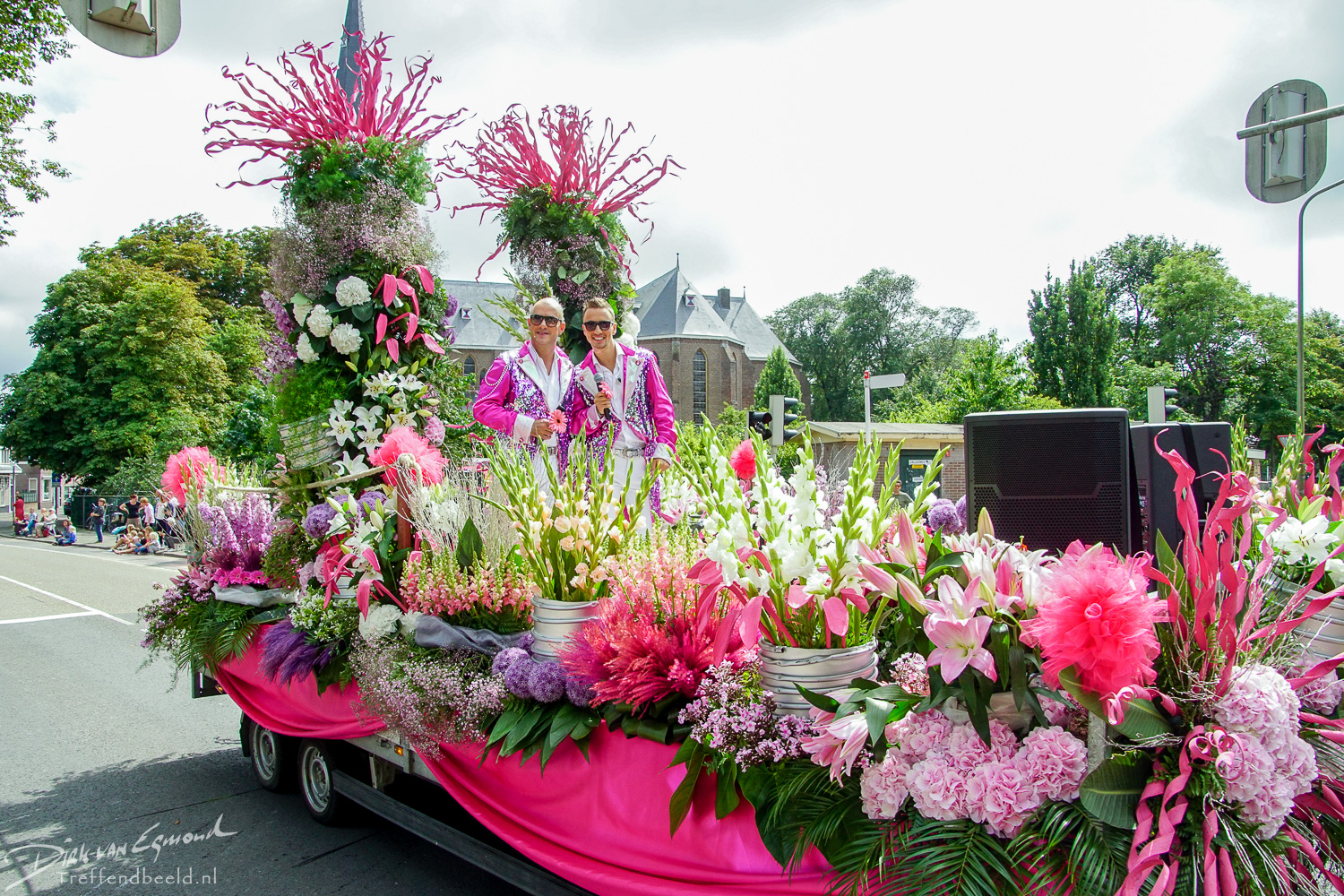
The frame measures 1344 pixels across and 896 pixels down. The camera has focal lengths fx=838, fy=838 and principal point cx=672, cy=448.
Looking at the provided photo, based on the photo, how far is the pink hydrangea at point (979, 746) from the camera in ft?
5.04

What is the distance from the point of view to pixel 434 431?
496 cm

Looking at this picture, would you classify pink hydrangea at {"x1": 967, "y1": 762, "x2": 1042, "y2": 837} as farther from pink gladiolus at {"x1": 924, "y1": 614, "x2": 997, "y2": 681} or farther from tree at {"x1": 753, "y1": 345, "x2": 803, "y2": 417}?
tree at {"x1": 753, "y1": 345, "x2": 803, "y2": 417}

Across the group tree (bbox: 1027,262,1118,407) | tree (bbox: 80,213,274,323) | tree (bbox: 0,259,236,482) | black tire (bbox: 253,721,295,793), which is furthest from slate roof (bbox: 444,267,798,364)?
black tire (bbox: 253,721,295,793)

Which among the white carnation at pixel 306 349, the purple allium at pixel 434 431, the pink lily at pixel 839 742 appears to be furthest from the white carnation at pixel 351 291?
the pink lily at pixel 839 742

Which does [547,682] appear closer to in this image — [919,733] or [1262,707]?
[919,733]

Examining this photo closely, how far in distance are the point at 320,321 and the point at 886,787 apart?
4037 mm

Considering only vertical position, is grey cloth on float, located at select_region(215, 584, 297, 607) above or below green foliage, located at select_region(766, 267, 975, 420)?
below

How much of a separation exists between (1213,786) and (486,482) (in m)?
2.55

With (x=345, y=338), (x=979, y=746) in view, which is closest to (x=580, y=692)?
(x=979, y=746)

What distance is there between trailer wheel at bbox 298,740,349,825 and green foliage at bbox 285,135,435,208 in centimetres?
290

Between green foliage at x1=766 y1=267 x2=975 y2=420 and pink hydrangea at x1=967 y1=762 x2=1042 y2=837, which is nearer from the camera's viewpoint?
pink hydrangea at x1=967 y1=762 x2=1042 y2=837

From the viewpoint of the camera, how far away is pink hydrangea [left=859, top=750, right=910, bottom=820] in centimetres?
160

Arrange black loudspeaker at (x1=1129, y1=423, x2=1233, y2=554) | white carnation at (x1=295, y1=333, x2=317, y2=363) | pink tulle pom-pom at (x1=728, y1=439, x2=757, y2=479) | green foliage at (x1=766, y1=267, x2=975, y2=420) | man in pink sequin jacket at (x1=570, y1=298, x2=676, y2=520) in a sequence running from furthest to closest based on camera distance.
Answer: green foliage at (x1=766, y1=267, x2=975, y2=420)
white carnation at (x1=295, y1=333, x2=317, y2=363)
man in pink sequin jacket at (x1=570, y1=298, x2=676, y2=520)
black loudspeaker at (x1=1129, y1=423, x2=1233, y2=554)
pink tulle pom-pom at (x1=728, y1=439, x2=757, y2=479)

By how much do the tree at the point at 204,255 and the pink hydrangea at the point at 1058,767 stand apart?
42.2 meters
